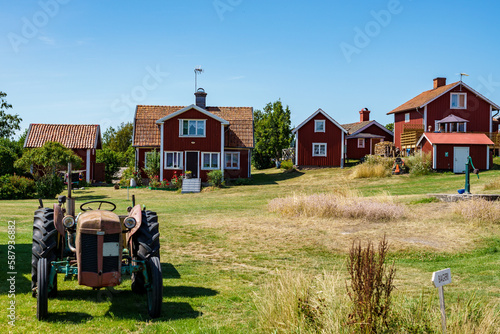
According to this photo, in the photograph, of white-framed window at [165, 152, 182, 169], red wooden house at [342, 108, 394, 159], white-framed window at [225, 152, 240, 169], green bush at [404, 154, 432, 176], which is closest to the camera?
green bush at [404, 154, 432, 176]

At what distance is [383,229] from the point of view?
13406 millimetres

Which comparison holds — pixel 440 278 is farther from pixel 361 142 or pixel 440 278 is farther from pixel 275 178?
pixel 361 142

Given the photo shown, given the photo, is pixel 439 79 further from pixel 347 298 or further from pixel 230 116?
pixel 347 298

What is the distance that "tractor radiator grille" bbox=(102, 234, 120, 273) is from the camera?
6.00m

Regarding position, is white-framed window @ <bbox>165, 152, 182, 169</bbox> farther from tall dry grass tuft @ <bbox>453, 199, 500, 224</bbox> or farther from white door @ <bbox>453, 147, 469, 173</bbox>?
tall dry grass tuft @ <bbox>453, 199, 500, 224</bbox>

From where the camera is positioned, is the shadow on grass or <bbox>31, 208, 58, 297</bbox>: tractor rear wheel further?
the shadow on grass

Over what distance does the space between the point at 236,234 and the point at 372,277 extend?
326 inches

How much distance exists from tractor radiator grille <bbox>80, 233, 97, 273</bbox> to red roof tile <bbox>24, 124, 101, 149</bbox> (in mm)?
34774

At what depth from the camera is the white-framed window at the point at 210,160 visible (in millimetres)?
36875

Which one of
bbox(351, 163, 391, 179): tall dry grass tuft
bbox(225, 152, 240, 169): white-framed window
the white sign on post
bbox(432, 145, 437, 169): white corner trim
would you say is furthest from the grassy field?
bbox(225, 152, 240, 169): white-framed window

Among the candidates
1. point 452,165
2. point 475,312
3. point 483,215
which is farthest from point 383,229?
point 452,165

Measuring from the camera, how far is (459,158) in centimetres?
3459

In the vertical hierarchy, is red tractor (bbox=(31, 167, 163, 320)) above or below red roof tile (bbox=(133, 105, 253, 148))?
below

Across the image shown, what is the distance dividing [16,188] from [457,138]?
30.4 metres
